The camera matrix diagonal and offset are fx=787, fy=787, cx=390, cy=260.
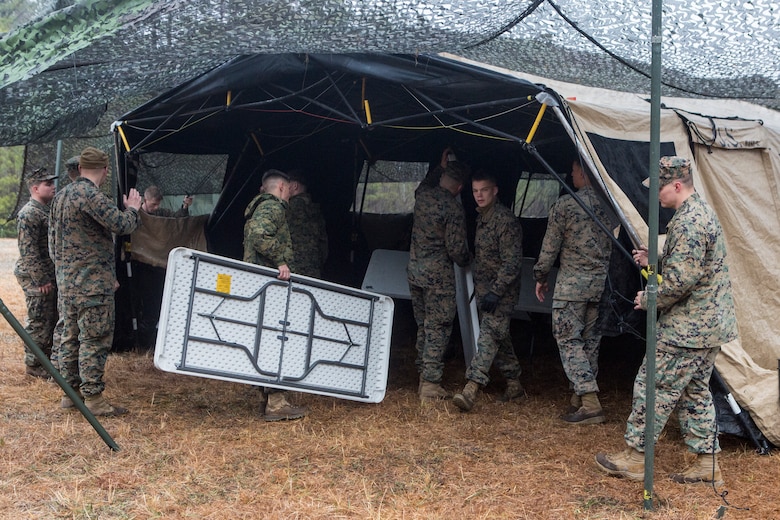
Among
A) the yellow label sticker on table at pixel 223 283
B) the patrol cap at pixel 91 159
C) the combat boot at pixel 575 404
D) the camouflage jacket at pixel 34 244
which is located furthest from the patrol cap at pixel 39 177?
the combat boot at pixel 575 404

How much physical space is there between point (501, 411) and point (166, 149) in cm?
399

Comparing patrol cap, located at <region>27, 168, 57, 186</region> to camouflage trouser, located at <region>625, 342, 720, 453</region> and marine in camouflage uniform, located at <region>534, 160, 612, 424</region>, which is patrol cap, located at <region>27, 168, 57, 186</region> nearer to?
marine in camouflage uniform, located at <region>534, 160, 612, 424</region>

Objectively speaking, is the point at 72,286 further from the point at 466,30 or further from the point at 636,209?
the point at 636,209

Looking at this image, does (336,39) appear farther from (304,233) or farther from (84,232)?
(304,233)

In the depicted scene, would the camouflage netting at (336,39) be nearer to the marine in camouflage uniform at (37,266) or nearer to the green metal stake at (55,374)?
the marine in camouflage uniform at (37,266)

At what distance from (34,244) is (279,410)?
2750 millimetres

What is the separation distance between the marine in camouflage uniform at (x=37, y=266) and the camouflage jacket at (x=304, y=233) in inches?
82.5

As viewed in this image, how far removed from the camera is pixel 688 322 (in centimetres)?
421

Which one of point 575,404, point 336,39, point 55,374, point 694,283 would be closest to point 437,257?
point 575,404

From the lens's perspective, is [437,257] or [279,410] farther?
[437,257]

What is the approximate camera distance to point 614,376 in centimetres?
729

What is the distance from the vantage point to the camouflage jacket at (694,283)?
4.11 meters

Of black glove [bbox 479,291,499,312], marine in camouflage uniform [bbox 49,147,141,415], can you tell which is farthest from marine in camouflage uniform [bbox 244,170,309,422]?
black glove [bbox 479,291,499,312]

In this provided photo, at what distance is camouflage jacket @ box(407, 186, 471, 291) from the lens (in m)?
6.34
